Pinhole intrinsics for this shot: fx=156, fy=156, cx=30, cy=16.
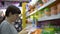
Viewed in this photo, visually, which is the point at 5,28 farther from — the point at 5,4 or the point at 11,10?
the point at 5,4

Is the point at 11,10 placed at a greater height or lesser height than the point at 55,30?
greater

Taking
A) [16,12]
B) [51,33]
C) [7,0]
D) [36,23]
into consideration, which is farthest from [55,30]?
[7,0]

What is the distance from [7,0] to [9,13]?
7.84m

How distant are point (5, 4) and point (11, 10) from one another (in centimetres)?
788

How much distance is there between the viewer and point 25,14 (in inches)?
257

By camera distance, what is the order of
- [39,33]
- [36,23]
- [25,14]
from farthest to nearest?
[25,14] → [36,23] → [39,33]

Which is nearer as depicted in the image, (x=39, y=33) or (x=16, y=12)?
(x=16, y=12)

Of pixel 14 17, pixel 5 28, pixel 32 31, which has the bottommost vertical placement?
pixel 32 31

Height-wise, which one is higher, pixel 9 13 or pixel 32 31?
pixel 9 13

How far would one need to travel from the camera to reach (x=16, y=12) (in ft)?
9.87

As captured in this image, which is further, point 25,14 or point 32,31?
point 25,14

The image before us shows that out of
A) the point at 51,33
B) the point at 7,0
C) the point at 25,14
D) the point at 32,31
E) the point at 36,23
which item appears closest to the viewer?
the point at 51,33

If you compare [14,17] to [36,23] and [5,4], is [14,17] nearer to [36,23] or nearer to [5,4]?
[36,23]

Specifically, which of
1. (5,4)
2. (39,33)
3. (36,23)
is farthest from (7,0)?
(39,33)
